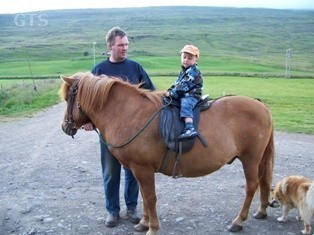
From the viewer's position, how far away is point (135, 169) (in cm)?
483

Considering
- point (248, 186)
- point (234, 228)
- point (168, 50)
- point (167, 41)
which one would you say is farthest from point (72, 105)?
point (167, 41)

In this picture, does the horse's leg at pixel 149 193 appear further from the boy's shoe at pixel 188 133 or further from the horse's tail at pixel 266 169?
the horse's tail at pixel 266 169

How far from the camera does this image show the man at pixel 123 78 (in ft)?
16.5

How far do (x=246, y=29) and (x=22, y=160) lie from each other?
498ft

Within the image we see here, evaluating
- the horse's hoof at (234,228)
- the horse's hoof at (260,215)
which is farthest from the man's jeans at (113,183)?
the horse's hoof at (260,215)

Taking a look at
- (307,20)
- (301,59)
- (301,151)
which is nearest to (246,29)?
(307,20)

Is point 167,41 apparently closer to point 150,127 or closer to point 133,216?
point 133,216

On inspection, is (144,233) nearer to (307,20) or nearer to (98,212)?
(98,212)

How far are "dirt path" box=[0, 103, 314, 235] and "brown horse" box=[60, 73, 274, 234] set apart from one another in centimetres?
76

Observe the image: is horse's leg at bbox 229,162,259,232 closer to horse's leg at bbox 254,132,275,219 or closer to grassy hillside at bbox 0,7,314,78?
horse's leg at bbox 254,132,275,219

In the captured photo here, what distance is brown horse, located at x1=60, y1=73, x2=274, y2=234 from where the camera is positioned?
479 centimetres

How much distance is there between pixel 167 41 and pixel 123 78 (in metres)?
116

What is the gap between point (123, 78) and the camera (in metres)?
5.28

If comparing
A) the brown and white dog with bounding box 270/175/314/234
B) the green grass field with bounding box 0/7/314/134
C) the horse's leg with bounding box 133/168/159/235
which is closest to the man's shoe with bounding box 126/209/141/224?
the horse's leg with bounding box 133/168/159/235
